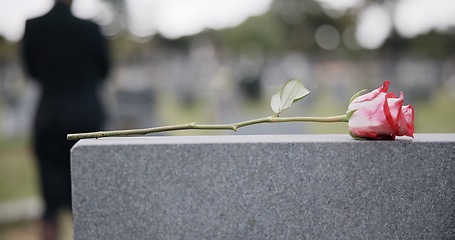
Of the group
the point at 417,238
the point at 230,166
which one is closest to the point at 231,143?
the point at 230,166

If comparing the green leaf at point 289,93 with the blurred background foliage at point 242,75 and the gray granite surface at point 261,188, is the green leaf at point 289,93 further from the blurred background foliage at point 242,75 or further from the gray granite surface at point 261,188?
the blurred background foliage at point 242,75

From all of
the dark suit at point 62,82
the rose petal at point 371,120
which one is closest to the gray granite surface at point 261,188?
the rose petal at point 371,120

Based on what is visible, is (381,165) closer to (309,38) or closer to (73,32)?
(73,32)

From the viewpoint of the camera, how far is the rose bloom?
3.23 feet

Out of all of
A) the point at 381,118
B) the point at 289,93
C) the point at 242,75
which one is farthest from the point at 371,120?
the point at 242,75

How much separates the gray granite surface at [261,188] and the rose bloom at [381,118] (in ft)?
0.08

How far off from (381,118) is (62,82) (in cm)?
286

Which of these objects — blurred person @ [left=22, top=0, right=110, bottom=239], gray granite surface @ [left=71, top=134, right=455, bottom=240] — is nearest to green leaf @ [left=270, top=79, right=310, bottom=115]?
gray granite surface @ [left=71, top=134, right=455, bottom=240]

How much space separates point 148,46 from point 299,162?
23.9 metres

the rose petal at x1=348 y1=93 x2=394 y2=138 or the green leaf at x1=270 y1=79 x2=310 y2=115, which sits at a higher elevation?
the green leaf at x1=270 y1=79 x2=310 y2=115

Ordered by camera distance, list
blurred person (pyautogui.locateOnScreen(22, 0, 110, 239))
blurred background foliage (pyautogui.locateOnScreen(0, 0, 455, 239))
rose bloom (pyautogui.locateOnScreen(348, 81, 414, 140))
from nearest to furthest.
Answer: rose bloom (pyautogui.locateOnScreen(348, 81, 414, 140))
blurred person (pyautogui.locateOnScreen(22, 0, 110, 239))
blurred background foliage (pyautogui.locateOnScreen(0, 0, 455, 239))

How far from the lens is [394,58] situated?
19.2 metres

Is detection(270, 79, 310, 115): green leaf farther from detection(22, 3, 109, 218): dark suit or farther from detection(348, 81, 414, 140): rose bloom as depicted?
detection(22, 3, 109, 218): dark suit

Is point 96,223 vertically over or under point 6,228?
over
